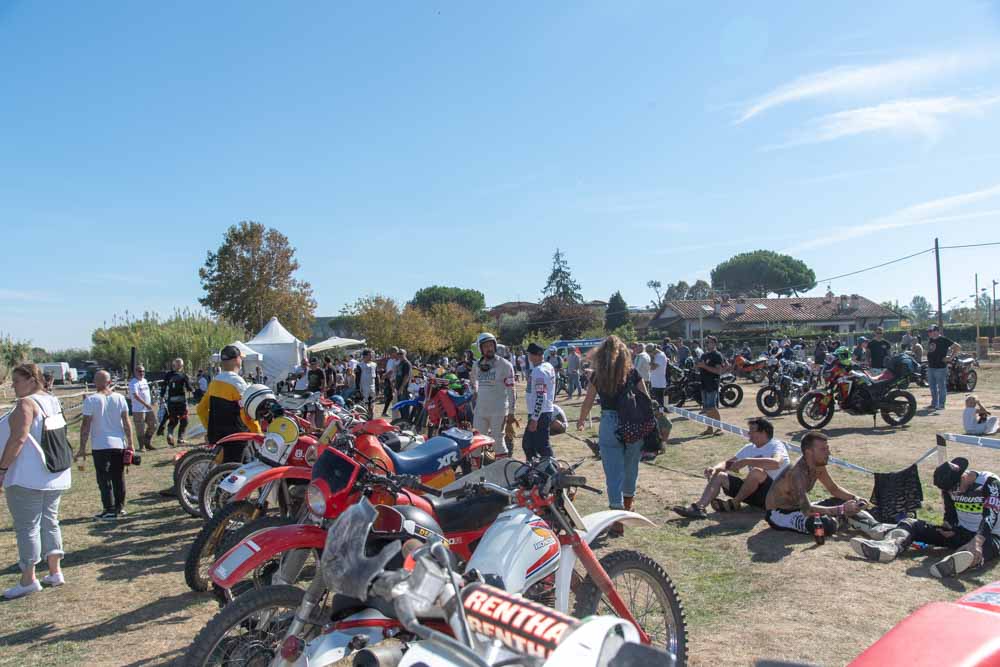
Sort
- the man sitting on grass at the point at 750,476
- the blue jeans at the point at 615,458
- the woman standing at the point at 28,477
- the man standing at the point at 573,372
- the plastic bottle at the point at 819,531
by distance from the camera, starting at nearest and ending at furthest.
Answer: the woman standing at the point at 28,477, the plastic bottle at the point at 819,531, the blue jeans at the point at 615,458, the man sitting on grass at the point at 750,476, the man standing at the point at 573,372

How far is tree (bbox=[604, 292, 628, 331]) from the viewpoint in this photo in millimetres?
74625

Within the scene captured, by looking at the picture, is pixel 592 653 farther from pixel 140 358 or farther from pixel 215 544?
pixel 140 358

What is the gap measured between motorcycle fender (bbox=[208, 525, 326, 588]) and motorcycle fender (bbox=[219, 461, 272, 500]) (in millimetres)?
2093

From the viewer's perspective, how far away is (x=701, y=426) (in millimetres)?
13453

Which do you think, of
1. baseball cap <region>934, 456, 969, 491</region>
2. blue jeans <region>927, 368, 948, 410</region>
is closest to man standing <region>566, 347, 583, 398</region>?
blue jeans <region>927, 368, 948, 410</region>

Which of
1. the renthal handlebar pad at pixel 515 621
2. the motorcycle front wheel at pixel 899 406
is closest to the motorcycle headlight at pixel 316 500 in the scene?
the renthal handlebar pad at pixel 515 621

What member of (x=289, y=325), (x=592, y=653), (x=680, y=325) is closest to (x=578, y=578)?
(x=592, y=653)

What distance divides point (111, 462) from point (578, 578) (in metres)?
6.25

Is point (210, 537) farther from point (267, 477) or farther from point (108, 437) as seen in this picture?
point (108, 437)

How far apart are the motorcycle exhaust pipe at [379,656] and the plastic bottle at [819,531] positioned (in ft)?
15.2

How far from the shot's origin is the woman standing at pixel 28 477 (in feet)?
16.5

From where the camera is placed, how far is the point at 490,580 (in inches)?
106

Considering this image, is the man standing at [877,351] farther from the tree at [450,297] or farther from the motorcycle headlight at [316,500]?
the tree at [450,297]

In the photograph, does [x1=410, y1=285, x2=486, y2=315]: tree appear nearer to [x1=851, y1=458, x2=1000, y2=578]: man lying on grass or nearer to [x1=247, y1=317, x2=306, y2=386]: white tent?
[x1=247, y1=317, x2=306, y2=386]: white tent
